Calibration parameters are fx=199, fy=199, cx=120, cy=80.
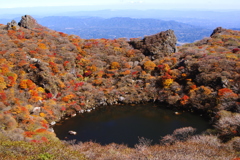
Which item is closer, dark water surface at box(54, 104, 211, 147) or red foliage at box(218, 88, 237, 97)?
dark water surface at box(54, 104, 211, 147)

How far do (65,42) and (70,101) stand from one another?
26.1 meters

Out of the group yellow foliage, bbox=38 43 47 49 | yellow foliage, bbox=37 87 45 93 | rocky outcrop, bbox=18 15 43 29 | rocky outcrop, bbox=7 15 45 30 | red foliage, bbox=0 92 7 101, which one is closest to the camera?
red foliage, bbox=0 92 7 101

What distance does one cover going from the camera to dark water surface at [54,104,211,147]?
35062 mm

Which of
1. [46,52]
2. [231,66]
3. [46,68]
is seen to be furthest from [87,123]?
[231,66]

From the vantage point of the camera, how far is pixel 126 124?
40.1m

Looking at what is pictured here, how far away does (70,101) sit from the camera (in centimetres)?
4697

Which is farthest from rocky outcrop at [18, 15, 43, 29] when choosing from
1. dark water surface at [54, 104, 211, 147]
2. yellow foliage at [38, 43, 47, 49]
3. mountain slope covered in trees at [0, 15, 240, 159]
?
dark water surface at [54, 104, 211, 147]

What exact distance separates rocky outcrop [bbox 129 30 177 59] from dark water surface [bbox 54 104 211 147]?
23.0 m

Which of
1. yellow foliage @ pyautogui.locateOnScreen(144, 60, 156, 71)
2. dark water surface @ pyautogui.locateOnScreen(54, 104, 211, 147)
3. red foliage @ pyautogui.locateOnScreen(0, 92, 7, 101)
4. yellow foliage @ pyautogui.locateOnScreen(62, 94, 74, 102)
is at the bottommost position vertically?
dark water surface @ pyautogui.locateOnScreen(54, 104, 211, 147)

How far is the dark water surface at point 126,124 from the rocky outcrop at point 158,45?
905 inches

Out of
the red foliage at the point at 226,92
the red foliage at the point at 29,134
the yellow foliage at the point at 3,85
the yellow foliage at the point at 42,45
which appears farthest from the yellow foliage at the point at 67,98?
the red foliage at the point at 226,92

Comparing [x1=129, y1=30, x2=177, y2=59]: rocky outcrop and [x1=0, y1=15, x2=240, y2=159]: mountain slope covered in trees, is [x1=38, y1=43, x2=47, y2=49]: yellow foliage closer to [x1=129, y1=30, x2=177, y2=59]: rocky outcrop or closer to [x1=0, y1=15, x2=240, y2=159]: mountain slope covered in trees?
[x1=0, y1=15, x2=240, y2=159]: mountain slope covered in trees

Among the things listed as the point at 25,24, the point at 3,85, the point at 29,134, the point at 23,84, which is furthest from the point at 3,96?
the point at 25,24

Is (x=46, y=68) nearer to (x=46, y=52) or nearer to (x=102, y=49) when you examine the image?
(x=46, y=52)
